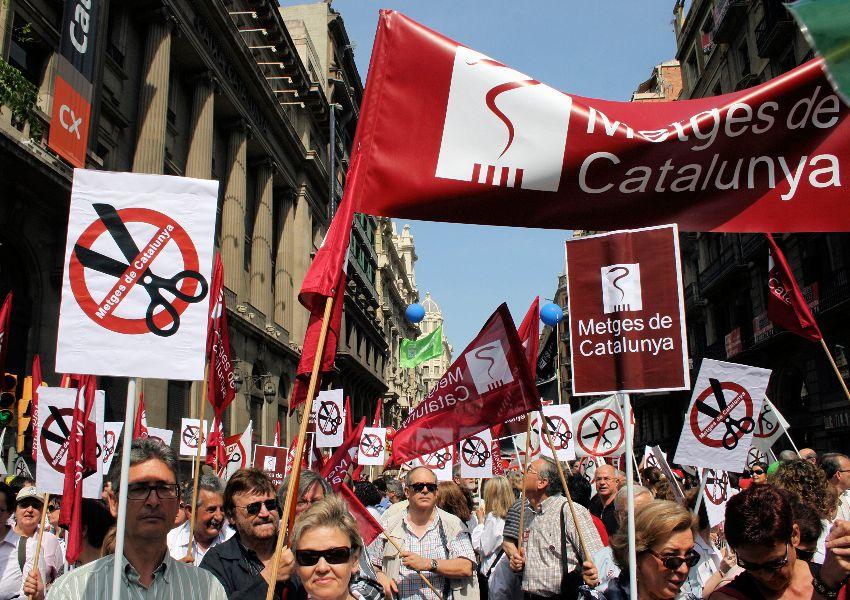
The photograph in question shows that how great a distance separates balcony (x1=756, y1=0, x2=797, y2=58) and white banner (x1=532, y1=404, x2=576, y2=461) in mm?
19513

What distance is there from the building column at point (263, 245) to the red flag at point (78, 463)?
2318 centimetres

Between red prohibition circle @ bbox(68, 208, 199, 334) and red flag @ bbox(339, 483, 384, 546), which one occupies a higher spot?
red prohibition circle @ bbox(68, 208, 199, 334)

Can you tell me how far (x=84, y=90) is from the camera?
44.0 feet

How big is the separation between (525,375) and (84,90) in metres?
10.9

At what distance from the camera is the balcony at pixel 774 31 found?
2594 cm

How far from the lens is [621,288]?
424cm

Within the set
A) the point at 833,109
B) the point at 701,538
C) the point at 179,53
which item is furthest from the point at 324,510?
the point at 179,53

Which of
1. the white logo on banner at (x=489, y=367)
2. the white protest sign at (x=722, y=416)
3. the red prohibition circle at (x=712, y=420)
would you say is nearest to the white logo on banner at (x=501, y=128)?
the white logo on banner at (x=489, y=367)

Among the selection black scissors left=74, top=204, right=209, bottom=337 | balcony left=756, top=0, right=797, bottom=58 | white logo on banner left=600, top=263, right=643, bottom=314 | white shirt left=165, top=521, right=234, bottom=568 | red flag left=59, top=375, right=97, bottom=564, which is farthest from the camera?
balcony left=756, top=0, right=797, bottom=58

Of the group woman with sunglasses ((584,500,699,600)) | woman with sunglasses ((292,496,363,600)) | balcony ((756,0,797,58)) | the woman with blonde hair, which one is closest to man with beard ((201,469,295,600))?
woman with sunglasses ((292,496,363,600))

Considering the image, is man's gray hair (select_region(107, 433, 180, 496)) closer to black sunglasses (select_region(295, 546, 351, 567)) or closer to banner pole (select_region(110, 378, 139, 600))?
banner pole (select_region(110, 378, 139, 600))

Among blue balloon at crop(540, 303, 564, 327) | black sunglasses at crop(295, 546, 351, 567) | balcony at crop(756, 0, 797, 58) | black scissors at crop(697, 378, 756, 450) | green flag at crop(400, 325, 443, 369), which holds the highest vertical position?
balcony at crop(756, 0, 797, 58)

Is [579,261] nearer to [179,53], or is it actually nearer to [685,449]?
[685,449]

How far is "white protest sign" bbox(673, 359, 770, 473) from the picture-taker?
6602 millimetres
